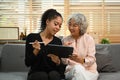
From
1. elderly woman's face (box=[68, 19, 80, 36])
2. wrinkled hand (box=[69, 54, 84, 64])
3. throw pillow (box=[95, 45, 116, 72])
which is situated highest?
elderly woman's face (box=[68, 19, 80, 36])

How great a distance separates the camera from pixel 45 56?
2.18m

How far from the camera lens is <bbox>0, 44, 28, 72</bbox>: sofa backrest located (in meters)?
2.80

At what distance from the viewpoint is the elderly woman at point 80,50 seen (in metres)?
2.29

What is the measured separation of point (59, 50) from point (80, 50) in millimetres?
432

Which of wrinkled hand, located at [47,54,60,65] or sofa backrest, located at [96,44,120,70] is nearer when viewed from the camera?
wrinkled hand, located at [47,54,60,65]

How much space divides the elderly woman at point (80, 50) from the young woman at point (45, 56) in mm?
110

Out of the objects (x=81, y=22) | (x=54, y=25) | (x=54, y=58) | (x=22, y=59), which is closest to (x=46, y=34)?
(x=54, y=25)

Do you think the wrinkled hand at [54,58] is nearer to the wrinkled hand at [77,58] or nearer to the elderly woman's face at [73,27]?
the wrinkled hand at [77,58]

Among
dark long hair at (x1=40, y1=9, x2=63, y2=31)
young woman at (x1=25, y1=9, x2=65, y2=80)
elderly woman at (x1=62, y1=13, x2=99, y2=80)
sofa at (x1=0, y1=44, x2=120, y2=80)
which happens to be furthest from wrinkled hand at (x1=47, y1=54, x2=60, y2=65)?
sofa at (x1=0, y1=44, x2=120, y2=80)

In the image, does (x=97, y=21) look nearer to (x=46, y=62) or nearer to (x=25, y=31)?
(x=25, y=31)


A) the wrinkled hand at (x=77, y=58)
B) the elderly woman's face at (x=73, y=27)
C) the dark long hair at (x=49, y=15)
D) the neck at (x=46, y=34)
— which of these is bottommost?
the wrinkled hand at (x=77, y=58)

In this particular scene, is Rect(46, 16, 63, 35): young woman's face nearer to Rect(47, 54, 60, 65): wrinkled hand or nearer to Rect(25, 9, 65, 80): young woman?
Rect(25, 9, 65, 80): young woman

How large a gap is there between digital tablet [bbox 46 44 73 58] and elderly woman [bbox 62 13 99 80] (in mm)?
175

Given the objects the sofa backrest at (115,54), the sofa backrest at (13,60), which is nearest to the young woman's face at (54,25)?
the sofa backrest at (13,60)
